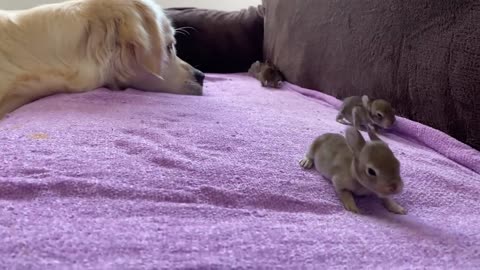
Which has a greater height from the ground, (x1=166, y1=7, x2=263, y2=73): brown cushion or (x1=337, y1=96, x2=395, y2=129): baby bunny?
(x1=337, y1=96, x2=395, y2=129): baby bunny

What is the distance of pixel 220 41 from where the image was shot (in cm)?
258

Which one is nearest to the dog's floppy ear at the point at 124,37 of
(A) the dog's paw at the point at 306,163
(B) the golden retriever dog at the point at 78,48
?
(B) the golden retriever dog at the point at 78,48

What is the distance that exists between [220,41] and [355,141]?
1904 millimetres

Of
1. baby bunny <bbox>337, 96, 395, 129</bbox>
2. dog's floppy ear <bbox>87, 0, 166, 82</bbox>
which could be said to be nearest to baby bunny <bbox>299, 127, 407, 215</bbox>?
baby bunny <bbox>337, 96, 395, 129</bbox>

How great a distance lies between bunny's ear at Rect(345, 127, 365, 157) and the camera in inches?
29.9

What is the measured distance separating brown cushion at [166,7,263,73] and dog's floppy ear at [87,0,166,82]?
106cm

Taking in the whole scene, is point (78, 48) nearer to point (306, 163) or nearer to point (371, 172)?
point (306, 163)

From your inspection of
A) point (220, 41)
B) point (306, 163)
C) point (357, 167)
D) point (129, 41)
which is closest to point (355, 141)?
point (357, 167)

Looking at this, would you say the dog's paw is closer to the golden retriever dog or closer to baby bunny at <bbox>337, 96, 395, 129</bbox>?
baby bunny at <bbox>337, 96, 395, 129</bbox>

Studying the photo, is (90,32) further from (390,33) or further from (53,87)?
(390,33)

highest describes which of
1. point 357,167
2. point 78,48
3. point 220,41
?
point 357,167

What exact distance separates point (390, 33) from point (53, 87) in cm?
94

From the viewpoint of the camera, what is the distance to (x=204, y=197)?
725mm

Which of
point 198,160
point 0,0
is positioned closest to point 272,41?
point 198,160
